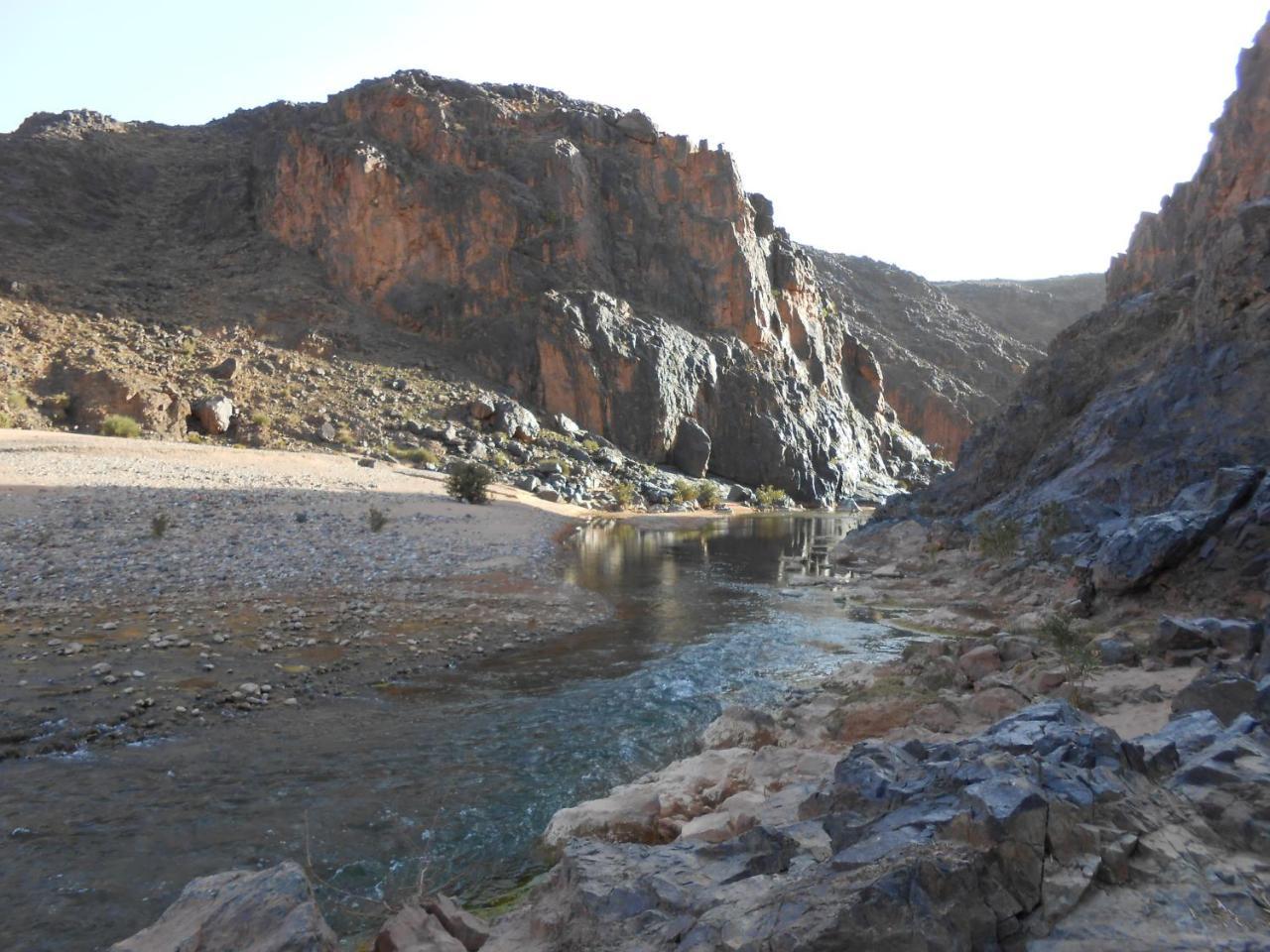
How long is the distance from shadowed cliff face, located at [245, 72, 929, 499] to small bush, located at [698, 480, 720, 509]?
700cm

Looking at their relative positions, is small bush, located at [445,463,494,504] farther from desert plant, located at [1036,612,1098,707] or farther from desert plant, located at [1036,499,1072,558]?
desert plant, located at [1036,612,1098,707]

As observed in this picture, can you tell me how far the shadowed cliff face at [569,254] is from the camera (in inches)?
2133

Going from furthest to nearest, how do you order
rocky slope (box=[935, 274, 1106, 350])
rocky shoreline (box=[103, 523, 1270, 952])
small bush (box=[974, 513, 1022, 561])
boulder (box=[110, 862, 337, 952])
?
rocky slope (box=[935, 274, 1106, 350]) < small bush (box=[974, 513, 1022, 561]) < boulder (box=[110, 862, 337, 952]) < rocky shoreline (box=[103, 523, 1270, 952])

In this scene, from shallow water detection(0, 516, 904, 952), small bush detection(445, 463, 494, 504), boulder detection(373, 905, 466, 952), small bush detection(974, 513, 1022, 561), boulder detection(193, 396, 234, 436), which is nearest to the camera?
boulder detection(373, 905, 466, 952)

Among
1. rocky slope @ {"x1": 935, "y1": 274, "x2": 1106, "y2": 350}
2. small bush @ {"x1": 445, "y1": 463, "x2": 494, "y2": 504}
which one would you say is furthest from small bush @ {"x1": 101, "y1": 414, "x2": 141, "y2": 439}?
rocky slope @ {"x1": 935, "y1": 274, "x2": 1106, "y2": 350}

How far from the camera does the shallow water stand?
5.16 metres

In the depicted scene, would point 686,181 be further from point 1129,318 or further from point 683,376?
point 1129,318

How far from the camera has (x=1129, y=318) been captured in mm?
27047

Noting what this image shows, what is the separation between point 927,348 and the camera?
104 metres

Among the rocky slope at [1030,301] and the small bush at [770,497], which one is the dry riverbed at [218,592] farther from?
the rocky slope at [1030,301]

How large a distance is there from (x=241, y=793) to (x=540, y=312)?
50.4m

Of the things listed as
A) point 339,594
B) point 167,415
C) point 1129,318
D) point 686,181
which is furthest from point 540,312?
point 339,594

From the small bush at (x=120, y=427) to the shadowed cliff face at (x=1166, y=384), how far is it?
94.8 feet

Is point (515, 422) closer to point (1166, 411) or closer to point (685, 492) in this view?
point (685, 492)
